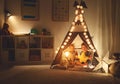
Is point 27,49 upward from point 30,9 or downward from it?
downward

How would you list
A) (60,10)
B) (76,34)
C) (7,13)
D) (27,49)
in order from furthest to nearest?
(60,10)
(7,13)
(27,49)
(76,34)

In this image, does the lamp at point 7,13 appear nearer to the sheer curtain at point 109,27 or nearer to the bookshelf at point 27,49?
the bookshelf at point 27,49

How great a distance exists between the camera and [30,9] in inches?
205

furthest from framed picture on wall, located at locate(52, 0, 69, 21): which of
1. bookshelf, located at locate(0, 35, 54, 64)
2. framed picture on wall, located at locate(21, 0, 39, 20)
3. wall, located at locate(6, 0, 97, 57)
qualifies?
bookshelf, located at locate(0, 35, 54, 64)

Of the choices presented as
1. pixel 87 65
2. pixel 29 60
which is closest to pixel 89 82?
pixel 87 65

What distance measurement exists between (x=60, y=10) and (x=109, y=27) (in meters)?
1.13

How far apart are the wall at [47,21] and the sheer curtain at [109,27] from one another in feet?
1.17

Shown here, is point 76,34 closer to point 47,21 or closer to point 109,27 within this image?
point 109,27

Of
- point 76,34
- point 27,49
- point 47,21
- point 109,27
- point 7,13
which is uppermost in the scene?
point 7,13

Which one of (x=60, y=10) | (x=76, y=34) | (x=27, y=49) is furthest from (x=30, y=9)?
(x=76, y=34)

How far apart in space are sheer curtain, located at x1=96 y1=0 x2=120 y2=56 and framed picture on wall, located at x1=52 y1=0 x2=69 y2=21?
0.73m

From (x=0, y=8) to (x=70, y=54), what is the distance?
5.54 feet

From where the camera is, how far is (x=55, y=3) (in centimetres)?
528

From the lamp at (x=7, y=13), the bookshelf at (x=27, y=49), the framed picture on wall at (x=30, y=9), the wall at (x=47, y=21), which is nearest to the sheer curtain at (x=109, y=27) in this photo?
the wall at (x=47, y=21)
